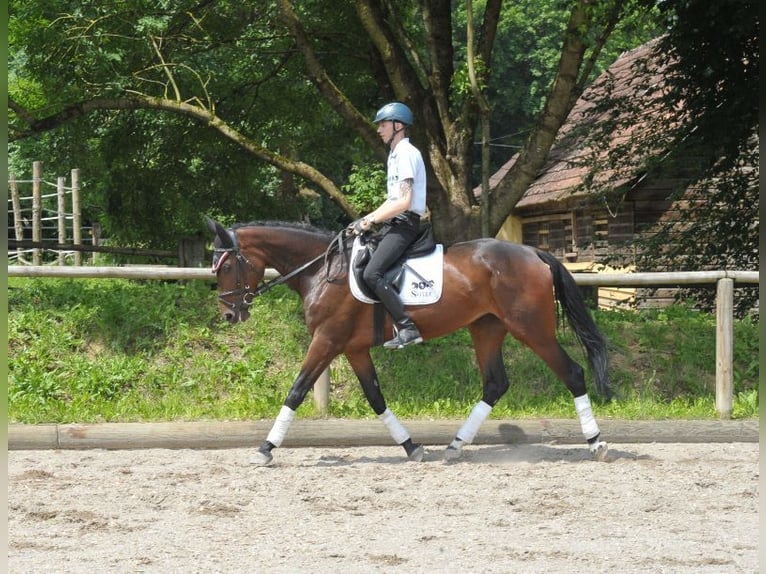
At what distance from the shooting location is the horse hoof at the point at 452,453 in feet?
25.5

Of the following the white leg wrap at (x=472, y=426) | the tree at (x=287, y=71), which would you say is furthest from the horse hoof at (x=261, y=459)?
the tree at (x=287, y=71)

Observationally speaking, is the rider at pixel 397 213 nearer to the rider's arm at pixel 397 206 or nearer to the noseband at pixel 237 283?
the rider's arm at pixel 397 206

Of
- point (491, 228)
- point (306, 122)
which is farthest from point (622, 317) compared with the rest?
point (306, 122)

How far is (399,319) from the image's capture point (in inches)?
299

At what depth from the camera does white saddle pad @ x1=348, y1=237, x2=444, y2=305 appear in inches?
301

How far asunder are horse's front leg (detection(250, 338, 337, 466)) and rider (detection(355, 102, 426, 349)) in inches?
19.7

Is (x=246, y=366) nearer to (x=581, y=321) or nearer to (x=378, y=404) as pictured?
(x=378, y=404)

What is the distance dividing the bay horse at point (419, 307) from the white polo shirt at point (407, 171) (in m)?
0.54

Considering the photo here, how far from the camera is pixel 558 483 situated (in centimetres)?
679

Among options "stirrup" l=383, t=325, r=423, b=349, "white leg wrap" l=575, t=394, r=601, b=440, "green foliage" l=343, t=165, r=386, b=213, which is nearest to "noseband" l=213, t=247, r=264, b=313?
"stirrup" l=383, t=325, r=423, b=349

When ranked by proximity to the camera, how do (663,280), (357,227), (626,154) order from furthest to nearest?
1. (626,154)
2. (663,280)
3. (357,227)

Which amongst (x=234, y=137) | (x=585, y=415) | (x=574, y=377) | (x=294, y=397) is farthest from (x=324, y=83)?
(x=585, y=415)

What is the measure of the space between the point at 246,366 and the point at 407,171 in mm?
3239

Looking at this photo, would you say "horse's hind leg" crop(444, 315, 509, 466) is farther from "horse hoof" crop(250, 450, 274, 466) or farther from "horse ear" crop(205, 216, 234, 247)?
"horse ear" crop(205, 216, 234, 247)
